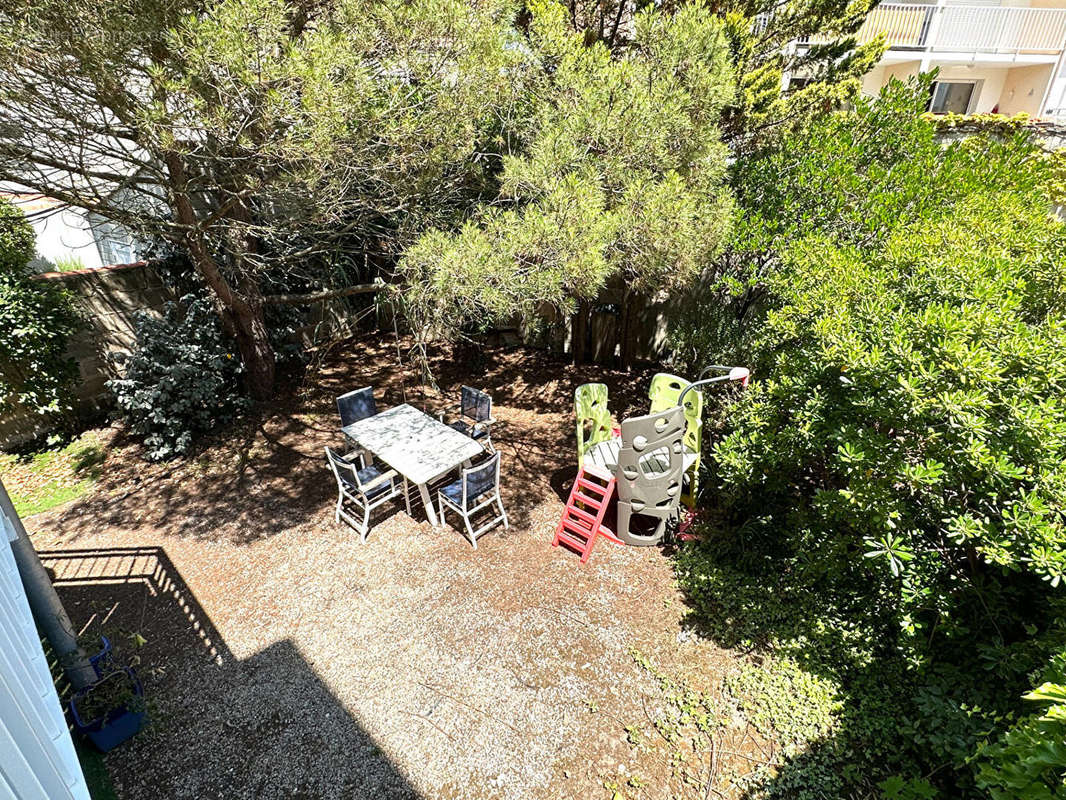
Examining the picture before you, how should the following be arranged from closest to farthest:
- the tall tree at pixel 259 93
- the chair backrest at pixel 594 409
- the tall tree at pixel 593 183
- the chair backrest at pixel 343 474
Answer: the tall tree at pixel 259 93
the tall tree at pixel 593 183
the chair backrest at pixel 343 474
the chair backrest at pixel 594 409

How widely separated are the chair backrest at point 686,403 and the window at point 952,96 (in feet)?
46.8

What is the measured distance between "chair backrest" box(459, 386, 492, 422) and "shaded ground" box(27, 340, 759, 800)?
35.9 inches

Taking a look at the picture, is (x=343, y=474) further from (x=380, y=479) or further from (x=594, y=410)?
(x=594, y=410)

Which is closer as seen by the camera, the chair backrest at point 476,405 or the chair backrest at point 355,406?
the chair backrest at point 355,406

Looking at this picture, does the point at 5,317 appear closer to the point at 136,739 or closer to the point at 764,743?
A: the point at 136,739

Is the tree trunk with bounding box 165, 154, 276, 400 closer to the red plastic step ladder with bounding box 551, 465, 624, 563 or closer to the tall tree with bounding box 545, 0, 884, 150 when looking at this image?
the red plastic step ladder with bounding box 551, 465, 624, 563

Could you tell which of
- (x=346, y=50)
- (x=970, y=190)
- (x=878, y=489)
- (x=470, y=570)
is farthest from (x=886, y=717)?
(x=346, y=50)

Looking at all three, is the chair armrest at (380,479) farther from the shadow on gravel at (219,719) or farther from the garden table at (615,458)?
the garden table at (615,458)

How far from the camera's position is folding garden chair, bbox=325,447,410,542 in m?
5.02

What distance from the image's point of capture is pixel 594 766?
319cm

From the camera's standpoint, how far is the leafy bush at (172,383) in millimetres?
6320

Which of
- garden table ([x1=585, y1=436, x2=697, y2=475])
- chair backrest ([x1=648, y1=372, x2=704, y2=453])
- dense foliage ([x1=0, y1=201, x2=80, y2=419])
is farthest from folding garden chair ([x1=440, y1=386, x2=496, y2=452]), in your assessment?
dense foliage ([x1=0, y1=201, x2=80, y2=419])

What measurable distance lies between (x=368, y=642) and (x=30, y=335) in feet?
18.6

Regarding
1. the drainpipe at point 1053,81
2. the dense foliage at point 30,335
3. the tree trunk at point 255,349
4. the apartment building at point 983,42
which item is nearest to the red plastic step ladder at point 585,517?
the tree trunk at point 255,349
